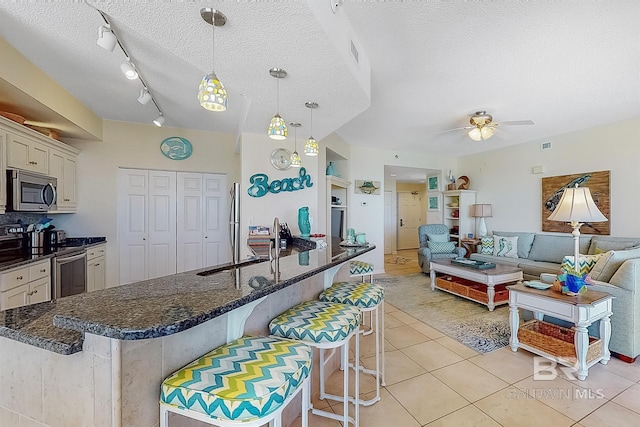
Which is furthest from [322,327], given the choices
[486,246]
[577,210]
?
[486,246]

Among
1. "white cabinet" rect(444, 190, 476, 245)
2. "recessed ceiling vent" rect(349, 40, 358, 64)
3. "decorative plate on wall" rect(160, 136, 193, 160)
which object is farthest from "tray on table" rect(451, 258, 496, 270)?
"decorative plate on wall" rect(160, 136, 193, 160)

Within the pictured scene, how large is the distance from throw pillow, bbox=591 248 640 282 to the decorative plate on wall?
16.9ft

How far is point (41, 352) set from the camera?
90cm

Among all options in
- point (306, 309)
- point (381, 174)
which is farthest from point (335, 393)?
point (381, 174)

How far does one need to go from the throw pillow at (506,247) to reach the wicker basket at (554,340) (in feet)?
8.62

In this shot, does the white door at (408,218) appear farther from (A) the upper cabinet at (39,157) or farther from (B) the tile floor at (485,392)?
(A) the upper cabinet at (39,157)

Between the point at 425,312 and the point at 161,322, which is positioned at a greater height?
the point at 161,322

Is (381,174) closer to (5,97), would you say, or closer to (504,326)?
(504,326)

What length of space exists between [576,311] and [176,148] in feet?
16.3

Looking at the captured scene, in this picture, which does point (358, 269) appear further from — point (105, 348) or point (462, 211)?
point (462, 211)

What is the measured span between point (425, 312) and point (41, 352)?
141 inches

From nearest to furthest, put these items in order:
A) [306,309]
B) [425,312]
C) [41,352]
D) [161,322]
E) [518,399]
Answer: [161,322]
[41,352]
[306,309]
[518,399]
[425,312]

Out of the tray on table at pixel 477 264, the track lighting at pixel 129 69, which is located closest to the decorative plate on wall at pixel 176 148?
the track lighting at pixel 129 69

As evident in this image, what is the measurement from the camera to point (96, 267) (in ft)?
A: 12.0
